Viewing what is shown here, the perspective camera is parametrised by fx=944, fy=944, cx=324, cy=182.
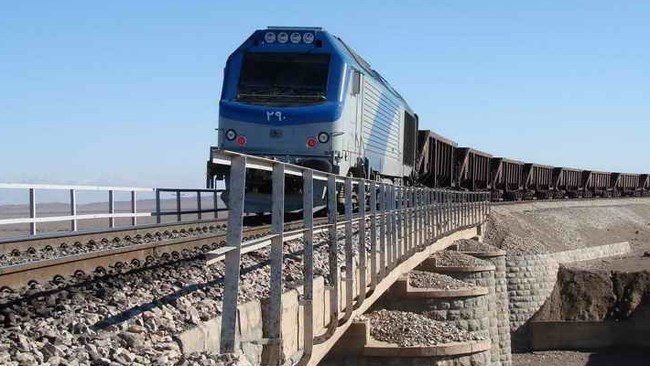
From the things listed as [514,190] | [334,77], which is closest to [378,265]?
[334,77]

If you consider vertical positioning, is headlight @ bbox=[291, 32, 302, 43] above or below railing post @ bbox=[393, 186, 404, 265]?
above

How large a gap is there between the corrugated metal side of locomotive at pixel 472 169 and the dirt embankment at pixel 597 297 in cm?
621

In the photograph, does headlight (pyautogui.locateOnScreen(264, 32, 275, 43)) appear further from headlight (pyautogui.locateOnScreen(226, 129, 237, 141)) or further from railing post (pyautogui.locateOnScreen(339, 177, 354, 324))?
railing post (pyautogui.locateOnScreen(339, 177, 354, 324))

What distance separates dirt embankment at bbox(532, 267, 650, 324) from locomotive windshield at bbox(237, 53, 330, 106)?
65.1ft

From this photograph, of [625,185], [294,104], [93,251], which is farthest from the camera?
[625,185]

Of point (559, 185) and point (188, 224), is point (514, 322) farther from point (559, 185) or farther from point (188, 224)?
point (559, 185)

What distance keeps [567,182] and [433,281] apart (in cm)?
4691

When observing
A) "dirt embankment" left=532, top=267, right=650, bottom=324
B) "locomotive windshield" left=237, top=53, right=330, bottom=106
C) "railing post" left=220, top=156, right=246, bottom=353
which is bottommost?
"dirt embankment" left=532, top=267, right=650, bottom=324

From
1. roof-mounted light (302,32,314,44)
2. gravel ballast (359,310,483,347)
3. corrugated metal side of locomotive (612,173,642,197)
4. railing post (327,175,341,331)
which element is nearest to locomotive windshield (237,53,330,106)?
roof-mounted light (302,32,314,44)

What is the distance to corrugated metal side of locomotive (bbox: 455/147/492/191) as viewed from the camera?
41.6 metres

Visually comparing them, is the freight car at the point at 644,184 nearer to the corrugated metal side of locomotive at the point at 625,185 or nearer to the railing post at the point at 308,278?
the corrugated metal side of locomotive at the point at 625,185

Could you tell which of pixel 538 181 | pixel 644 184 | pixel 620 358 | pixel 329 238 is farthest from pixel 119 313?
pixel 644 184

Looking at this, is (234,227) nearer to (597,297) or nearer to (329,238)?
(329,238)

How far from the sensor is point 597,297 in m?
37.6
